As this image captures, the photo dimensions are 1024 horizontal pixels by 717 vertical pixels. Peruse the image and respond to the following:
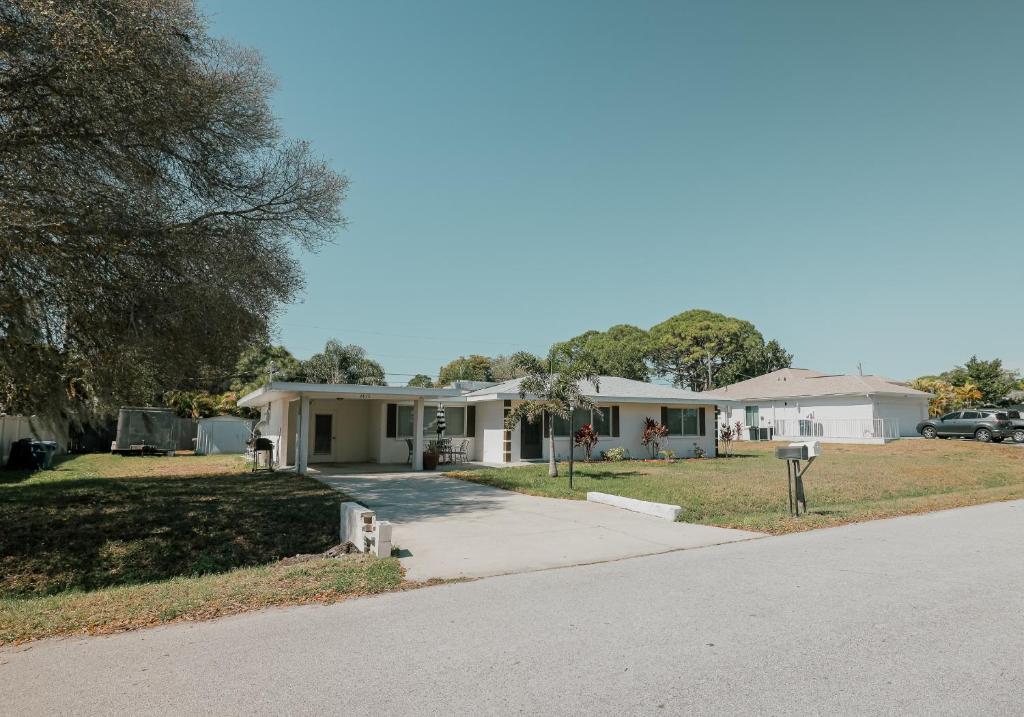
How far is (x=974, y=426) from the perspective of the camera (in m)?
27.6

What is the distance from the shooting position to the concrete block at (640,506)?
9.81 meters

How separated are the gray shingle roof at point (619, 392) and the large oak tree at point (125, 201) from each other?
1086 cm

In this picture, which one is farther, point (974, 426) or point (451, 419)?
point (974, 426)

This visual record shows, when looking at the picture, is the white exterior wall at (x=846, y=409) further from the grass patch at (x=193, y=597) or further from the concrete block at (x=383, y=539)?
the grass patch at (x=193, y=597)

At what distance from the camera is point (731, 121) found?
14.8 meters

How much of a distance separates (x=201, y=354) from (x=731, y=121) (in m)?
13.2

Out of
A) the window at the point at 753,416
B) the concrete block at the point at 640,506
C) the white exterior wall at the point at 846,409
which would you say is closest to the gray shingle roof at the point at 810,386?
the white exterior wall at the point at 846,409

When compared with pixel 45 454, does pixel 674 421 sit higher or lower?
higher

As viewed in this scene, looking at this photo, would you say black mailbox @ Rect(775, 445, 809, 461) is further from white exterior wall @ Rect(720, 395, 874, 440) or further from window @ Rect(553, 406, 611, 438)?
white exterior wall @ Rect(720, 395, 874, 440)

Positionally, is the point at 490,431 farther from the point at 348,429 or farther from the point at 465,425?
the point at 348,429

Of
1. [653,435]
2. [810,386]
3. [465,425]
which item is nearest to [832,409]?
[810,386]

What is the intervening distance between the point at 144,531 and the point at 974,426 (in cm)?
3296

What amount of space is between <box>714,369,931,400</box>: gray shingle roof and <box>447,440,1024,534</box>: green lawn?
8588mm

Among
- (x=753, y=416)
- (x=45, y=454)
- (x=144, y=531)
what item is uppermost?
(x=753, y=416)
